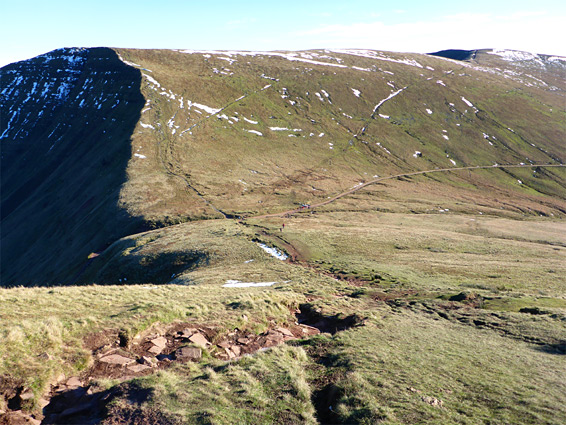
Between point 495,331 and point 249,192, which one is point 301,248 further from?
point 249,192

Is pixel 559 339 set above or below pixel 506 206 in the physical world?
above

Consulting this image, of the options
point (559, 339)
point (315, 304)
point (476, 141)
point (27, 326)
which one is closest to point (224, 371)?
point (27, 326)

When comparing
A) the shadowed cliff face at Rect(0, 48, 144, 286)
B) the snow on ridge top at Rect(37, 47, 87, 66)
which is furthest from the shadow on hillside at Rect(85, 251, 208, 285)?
the snow on ridge top at Rect(37, 47, 87, 66)

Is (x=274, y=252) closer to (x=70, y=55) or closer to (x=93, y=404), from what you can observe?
(x=93, y=404)

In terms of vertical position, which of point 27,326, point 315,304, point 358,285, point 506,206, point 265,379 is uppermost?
point 27,326

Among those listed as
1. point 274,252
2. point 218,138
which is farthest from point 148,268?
point 218,138

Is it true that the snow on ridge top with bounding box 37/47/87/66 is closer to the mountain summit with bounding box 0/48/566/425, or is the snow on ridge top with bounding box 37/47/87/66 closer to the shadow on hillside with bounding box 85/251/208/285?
the mountain summit with bounding box 0/48/566/425

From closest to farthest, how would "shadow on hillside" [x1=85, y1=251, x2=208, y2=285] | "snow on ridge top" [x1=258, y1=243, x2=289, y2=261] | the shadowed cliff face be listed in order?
"shadow on hillside" [x1=85, y1=251, x2=208, y2=285]
"snow on ridge top" [x1=258, y1=243, x2=289, y2=261]
the shadowed cliff face
